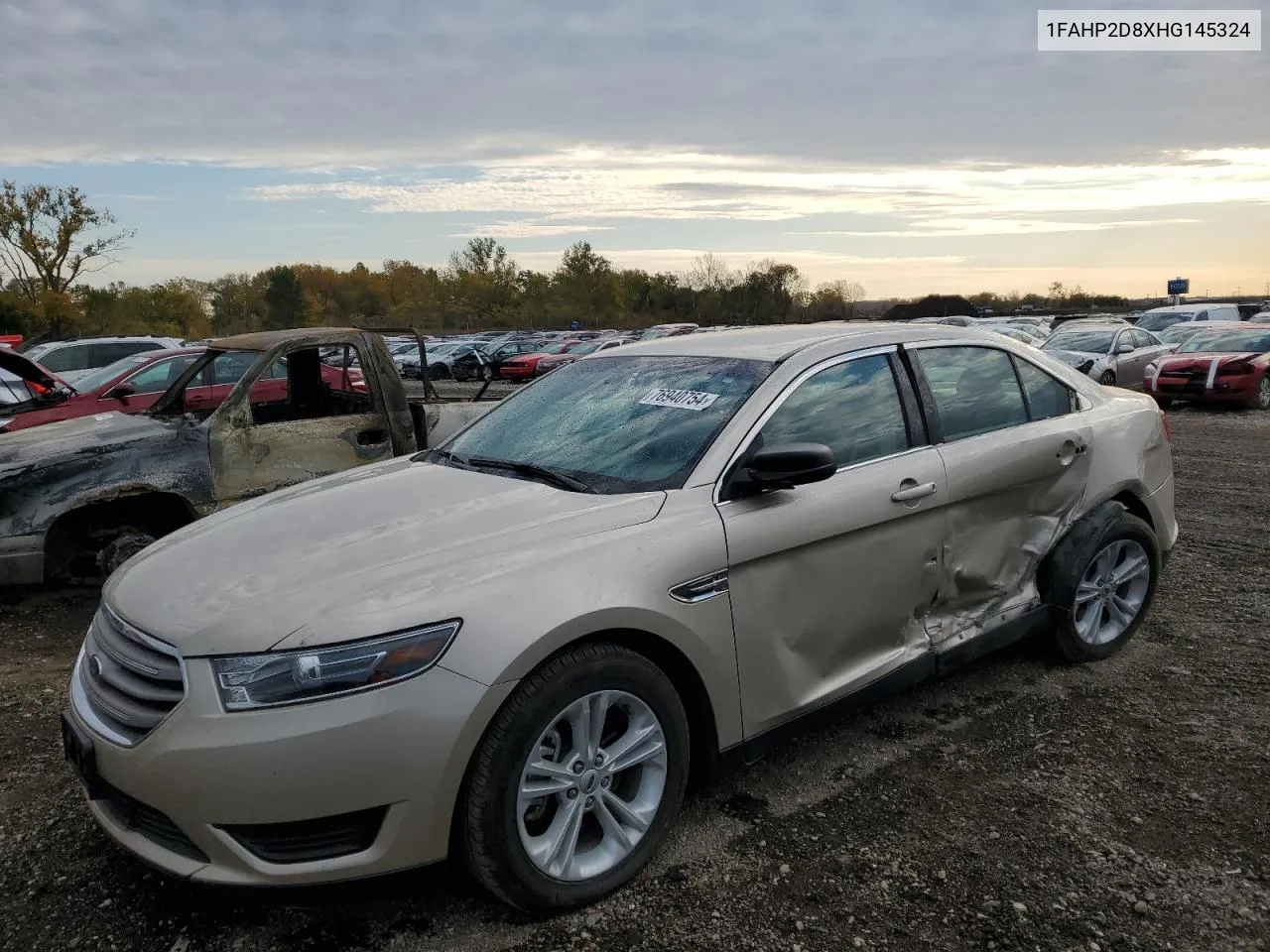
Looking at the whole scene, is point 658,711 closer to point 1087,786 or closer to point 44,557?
point 1087,786

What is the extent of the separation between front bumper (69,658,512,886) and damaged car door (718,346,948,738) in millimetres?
957

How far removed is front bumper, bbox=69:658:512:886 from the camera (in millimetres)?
2275

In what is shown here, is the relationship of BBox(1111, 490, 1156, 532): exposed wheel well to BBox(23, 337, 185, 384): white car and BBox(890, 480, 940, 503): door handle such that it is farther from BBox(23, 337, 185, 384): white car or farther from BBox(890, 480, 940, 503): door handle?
BBox(23, 337, 185, 384): white car

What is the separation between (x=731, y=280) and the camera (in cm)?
8731

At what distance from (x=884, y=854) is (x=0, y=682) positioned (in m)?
4.36

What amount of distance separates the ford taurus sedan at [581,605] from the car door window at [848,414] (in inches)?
0.5

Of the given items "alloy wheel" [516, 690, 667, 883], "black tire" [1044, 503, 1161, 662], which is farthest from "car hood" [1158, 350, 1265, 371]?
"alloy wheel" [516, 690, 667, 883]

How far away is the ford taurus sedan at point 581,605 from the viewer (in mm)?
2334

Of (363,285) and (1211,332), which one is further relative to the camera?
(363,285)

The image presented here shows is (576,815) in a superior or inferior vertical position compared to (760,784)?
superior

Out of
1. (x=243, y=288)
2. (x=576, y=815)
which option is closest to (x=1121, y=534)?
(x=576, y=815)

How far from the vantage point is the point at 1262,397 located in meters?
15.7

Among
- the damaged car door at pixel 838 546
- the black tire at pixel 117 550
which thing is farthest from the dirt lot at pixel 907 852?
the black tire at pixel 117 550

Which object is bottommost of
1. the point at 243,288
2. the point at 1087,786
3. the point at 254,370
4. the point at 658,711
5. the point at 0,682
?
the point at 1087,786
